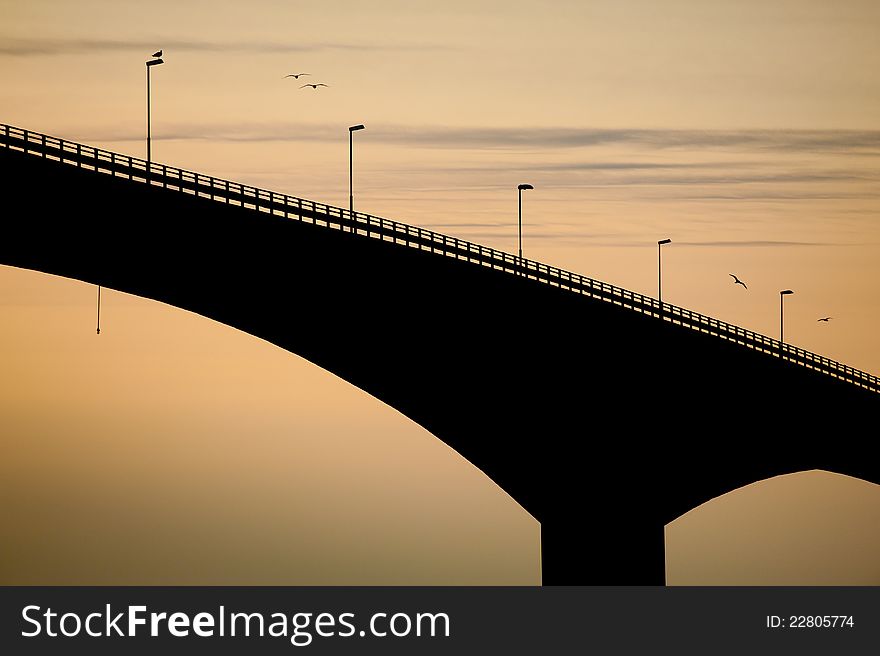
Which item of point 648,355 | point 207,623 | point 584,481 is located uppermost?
point 648,355

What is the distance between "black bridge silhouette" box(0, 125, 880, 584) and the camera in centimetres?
6956

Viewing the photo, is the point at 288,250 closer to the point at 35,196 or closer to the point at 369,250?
the point at 369,250

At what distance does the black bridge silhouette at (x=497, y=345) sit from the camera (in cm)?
6956

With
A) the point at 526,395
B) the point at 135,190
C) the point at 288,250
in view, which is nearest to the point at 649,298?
the point at 526,395

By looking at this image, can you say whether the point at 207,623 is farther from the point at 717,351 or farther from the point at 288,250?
the point at 717,351

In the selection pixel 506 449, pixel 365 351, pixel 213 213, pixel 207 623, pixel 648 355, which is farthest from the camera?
pixel 648 355

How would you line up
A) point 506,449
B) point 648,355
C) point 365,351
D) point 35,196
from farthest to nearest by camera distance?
point 648,355
point 506,449
point 365,351
point 35,196

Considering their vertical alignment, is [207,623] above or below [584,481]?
below

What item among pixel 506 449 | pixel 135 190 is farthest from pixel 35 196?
pixel 506 449

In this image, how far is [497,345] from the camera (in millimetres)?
85750

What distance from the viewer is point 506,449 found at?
282 ft

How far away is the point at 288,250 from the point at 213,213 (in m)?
4.44

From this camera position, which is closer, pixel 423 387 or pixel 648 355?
pixel 423 387

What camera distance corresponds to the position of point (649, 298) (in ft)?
308
